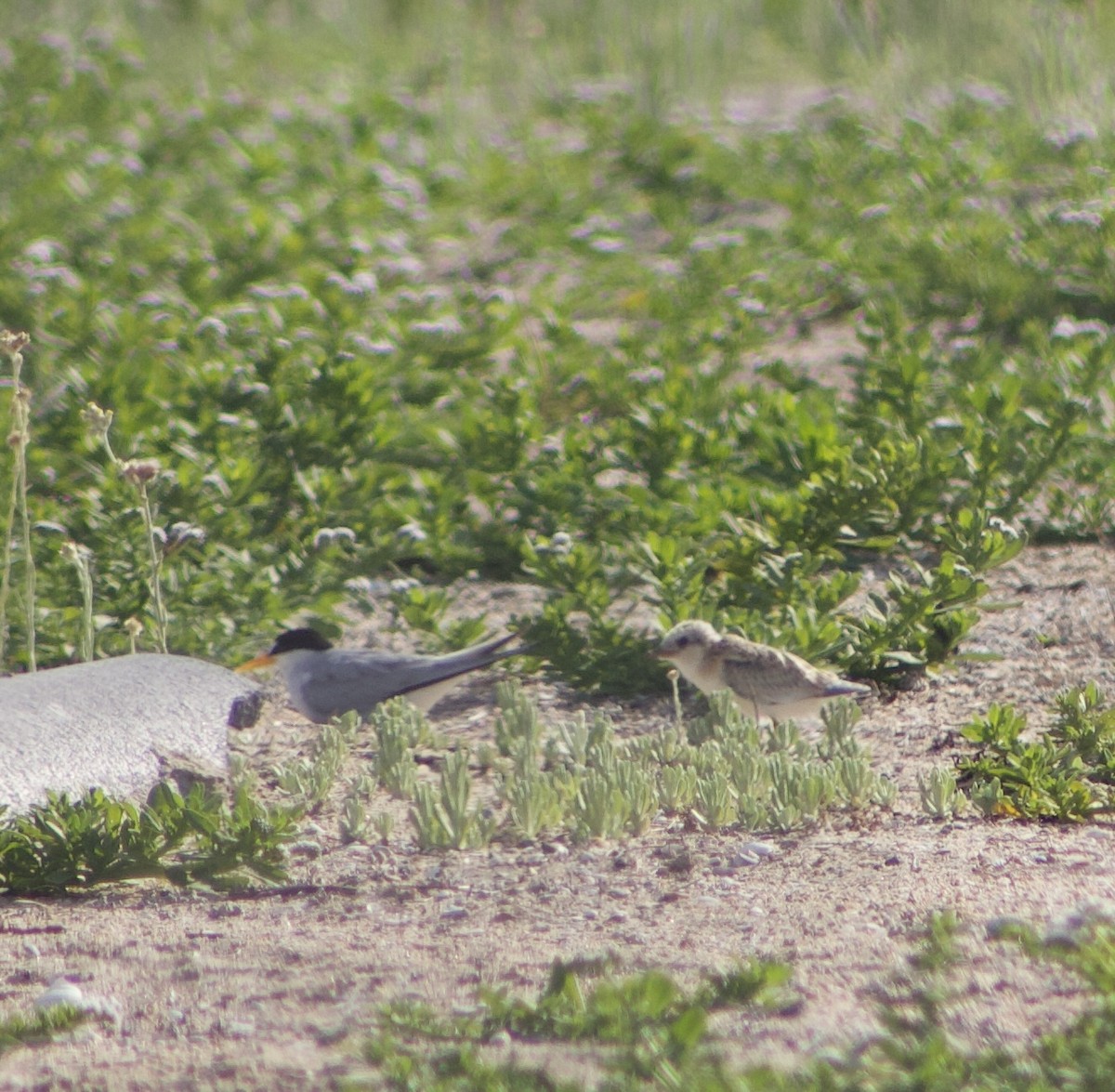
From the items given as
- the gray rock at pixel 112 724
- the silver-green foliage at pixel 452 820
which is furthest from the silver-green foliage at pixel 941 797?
the gray rock at pixel 112 724

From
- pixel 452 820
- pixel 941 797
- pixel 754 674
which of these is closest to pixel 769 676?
pixel 754 674

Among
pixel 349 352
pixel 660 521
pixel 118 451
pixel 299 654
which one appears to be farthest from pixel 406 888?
pixel 349 352

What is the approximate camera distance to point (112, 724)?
455cm

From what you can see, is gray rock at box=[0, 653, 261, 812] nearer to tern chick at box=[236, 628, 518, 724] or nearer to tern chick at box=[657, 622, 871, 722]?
tern chick at box=[236, 628, 518, 724]

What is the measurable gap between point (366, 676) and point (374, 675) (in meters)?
0.03

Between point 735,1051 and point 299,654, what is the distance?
8.58 ft

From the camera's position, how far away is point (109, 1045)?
3.12 m

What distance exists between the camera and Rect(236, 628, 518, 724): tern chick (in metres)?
5.14

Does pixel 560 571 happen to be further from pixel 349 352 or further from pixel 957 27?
pixel 957 27

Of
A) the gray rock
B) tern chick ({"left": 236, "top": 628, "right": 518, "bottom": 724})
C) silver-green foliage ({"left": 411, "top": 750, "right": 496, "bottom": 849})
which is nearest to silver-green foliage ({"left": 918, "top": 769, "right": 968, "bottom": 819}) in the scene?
silver-green foliage ({"left": 411, "top": 750, "right": 496, "bottom": 849})

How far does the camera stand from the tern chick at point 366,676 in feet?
16.9

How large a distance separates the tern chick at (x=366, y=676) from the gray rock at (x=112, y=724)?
0.20 metres

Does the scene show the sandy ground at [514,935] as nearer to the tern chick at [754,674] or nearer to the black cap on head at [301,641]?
the tern chick at [754,674]

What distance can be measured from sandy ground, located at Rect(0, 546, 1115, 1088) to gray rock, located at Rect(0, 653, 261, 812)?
17.2 inches
